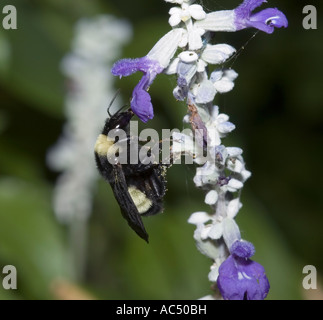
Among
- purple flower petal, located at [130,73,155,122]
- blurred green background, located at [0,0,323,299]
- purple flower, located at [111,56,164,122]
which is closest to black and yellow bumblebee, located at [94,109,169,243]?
purple flower, located at [111,56,164,122]

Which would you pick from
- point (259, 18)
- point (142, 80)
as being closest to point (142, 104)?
point (142, 80)

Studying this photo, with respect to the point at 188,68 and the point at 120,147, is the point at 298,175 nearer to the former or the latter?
the point at 120,147

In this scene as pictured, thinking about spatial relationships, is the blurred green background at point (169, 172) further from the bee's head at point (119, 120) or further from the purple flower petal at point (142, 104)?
the purple flower petal at point (142, 104)

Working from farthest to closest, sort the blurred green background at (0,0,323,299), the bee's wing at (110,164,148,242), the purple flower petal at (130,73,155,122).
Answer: the blurred green background at (0,0,323,299) < the bee's wing at (110,164,148,242) < the purple flower petal at (130,73,155,122)

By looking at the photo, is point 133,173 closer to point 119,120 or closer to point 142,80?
point 119,120

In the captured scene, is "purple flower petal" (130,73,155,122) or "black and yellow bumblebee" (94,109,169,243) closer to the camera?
"purple flower petal" (130,73,155,122)

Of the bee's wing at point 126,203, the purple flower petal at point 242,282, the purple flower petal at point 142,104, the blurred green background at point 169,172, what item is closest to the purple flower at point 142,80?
the purple flower petal at point 142,104

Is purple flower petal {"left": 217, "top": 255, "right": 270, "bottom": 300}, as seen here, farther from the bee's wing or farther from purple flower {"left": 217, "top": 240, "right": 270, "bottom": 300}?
the bee's wing
